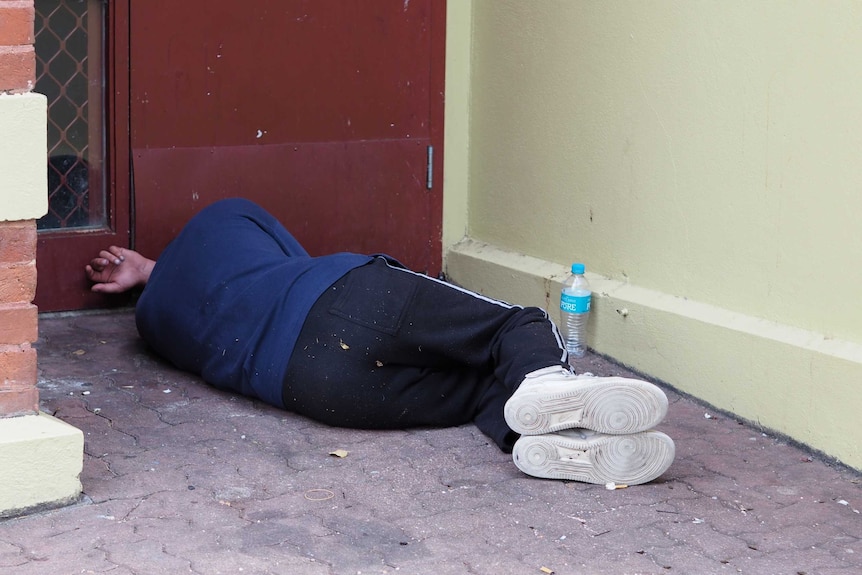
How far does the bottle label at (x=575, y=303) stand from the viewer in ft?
14.9

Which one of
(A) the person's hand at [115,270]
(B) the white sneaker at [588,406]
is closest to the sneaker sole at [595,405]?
(B) the white sneaker at [588,406]

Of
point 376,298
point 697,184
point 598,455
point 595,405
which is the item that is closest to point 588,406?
point 595,405

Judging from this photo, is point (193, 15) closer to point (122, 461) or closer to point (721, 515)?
point (122, 461)

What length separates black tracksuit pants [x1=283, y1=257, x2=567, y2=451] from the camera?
11.6ft

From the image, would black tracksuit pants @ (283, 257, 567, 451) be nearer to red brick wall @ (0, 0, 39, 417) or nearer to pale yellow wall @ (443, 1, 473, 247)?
red brick wall @ (0, 0, 39, 417)

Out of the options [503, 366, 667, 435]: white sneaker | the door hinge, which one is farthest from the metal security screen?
[503, 366, 667, 435]: white sneaker

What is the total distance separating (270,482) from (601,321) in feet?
5.84

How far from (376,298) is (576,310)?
119 cm

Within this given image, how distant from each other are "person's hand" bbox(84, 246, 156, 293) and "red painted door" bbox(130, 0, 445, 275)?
139 mm

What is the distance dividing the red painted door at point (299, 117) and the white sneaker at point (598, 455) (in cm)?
222

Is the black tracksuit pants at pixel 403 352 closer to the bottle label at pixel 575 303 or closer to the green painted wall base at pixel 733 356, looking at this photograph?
the green painted wall base at pixel 733 356

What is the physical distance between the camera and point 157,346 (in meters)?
4.21

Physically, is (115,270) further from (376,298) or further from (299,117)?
(376,298)

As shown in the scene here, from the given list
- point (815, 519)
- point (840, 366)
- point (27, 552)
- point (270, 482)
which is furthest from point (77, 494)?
point (840, 366)
